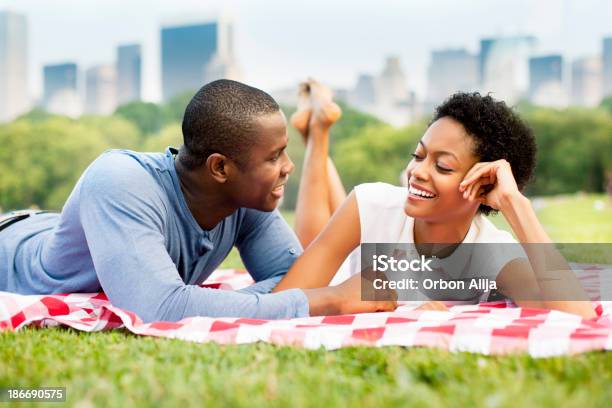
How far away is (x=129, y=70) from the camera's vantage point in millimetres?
52656

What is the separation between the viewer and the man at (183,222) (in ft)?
8.35

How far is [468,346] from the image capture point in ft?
6.98

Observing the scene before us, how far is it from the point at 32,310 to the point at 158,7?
45851mm

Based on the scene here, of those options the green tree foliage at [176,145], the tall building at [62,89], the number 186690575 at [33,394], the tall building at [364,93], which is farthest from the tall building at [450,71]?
the number 186690575 at [33,394]

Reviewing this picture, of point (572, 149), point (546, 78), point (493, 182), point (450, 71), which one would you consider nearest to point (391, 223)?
point (493, 182)

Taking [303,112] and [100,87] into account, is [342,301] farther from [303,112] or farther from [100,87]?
[100,87]

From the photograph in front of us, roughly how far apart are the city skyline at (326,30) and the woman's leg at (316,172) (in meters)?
34.3

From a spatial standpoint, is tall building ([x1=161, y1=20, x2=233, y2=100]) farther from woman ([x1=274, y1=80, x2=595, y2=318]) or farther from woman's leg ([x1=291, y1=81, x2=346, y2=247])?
woman ([x1=274, y1=80, x2=595, y2=318])

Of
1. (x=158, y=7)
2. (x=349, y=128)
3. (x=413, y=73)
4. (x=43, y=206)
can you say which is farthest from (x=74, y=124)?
(x=413, y=73)

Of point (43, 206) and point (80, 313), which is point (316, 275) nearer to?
point (80, 313)

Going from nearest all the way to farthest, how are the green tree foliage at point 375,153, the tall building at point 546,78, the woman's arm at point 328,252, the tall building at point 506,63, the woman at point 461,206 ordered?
the woman at point 461,206
the woman's arm at point 328,252
the green tree foliage at point 375,153
the tall building at point 506,63
the tall building at point 546,78

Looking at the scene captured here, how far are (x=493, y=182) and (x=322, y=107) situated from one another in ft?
4.83

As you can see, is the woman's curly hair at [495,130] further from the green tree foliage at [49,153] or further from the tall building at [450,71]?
the tall building at [450,71]

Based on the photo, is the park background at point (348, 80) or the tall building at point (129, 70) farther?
the tall building at point (129, 70)
